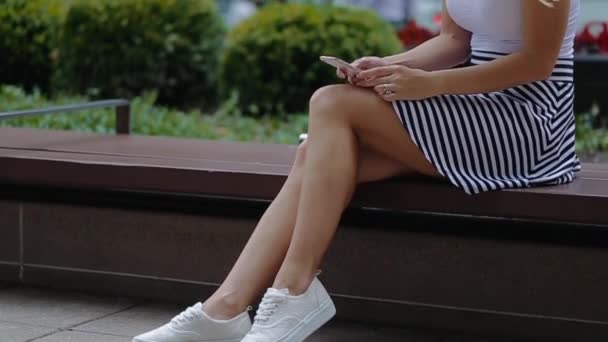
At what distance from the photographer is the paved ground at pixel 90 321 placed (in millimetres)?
3473

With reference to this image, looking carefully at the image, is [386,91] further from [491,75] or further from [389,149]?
[491,75]

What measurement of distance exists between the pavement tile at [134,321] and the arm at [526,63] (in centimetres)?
124

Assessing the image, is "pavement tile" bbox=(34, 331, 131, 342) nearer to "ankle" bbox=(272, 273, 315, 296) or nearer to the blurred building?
"ankle" bbox=(272, 273, 315, 296)

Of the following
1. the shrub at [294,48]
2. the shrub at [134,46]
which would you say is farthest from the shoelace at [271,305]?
the shrub at [134,46]

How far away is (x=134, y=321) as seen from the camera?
12.0ft

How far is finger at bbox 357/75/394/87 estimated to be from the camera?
3.11m

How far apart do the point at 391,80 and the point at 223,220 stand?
90 cm

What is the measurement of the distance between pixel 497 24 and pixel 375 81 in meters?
0.44

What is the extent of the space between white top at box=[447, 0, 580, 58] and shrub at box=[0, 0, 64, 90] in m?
6.23

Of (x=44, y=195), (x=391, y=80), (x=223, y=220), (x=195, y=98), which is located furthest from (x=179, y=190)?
(x=195, y=98)

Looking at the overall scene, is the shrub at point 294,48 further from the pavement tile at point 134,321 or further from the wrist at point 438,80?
the wrist at point 438,80

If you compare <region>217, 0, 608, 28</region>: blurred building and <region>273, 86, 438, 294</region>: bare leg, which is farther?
<region>217, 0, 608, 28</region>: blurred building

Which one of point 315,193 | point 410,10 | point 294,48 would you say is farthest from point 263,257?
point 410,10

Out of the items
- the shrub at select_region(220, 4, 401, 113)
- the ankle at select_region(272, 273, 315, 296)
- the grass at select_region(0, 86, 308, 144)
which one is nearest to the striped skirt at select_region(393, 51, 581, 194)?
the ankle at select_region(272, 273, 315, 296)
